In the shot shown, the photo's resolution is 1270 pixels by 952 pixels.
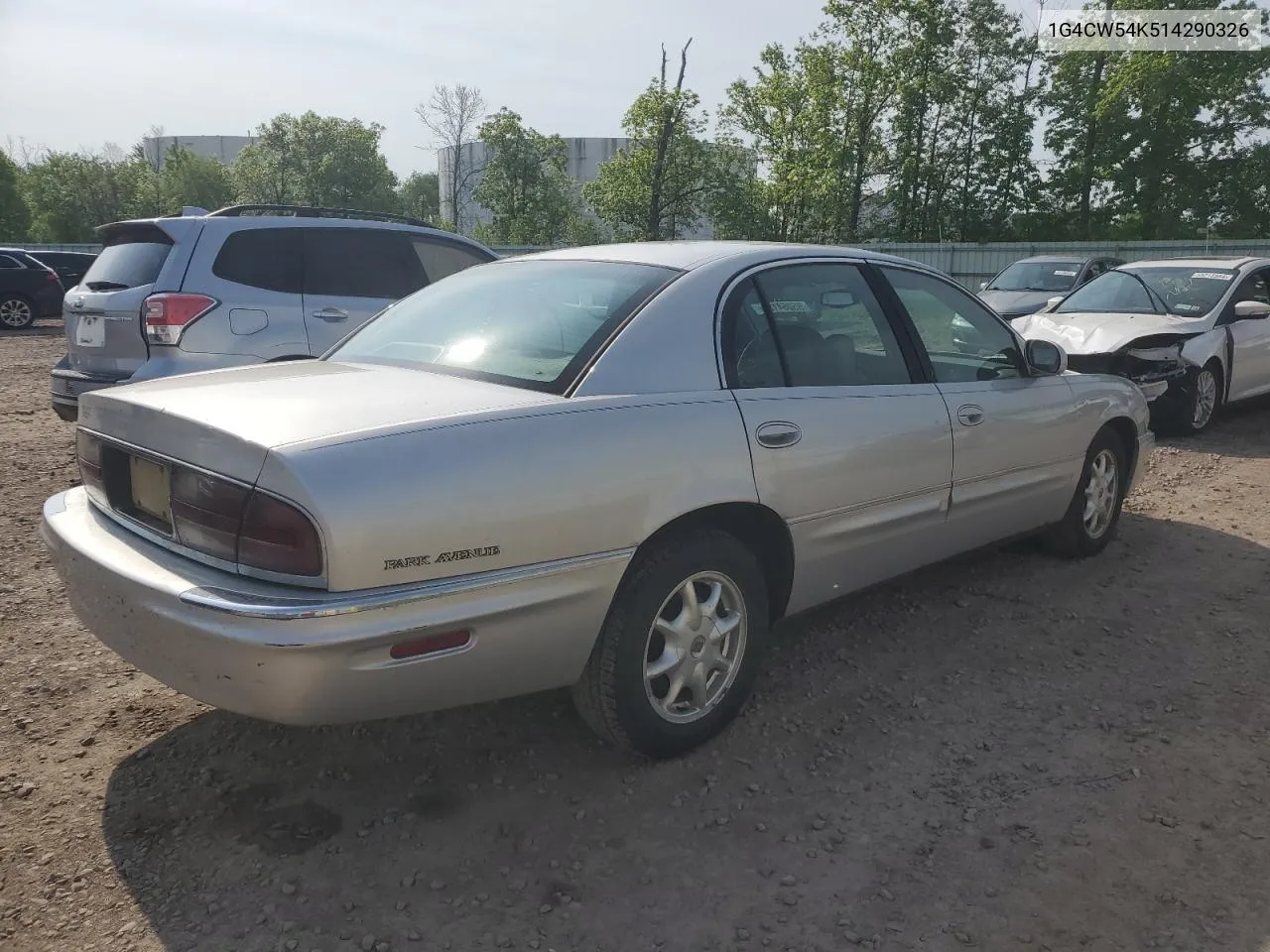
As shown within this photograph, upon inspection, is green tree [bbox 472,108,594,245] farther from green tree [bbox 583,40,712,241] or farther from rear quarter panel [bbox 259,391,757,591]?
rear quarter panel [bbox 259,391,757,591]

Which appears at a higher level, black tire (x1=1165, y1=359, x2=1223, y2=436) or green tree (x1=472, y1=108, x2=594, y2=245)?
green tree (x1=472, y1=108, x2=594, y2=245)

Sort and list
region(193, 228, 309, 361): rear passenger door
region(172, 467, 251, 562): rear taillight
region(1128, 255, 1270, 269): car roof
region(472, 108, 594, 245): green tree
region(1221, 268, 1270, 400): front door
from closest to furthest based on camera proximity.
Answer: region(172, 467, 251, 562): rear taillight
region(193, 228, 309, 361): rear passenger door
region(1221, 268, 1270, 400): front door
region(1128, 255, 1270, 269): car roof
region(472, 108, 594, 245): green tree

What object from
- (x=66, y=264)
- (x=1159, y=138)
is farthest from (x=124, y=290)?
(x=1159, y=138)

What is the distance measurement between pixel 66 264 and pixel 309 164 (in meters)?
54.0

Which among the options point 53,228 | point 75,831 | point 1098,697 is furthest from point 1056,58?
point 53,228

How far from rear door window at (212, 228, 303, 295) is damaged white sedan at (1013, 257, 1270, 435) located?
6.23 meters

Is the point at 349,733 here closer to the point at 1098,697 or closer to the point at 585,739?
the point at 585,739

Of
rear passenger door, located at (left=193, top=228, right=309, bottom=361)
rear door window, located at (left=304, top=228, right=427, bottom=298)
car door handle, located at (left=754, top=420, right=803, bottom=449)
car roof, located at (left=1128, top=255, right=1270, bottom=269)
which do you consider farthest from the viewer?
car roof, located at (left=1128, top=255, right=1270, bottom=269)

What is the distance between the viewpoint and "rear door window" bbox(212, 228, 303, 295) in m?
6.13

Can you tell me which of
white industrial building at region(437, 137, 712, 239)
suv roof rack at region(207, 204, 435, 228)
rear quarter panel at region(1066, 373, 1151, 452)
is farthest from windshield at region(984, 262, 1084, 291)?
white industrial building at region(437, 137, 712, 239)

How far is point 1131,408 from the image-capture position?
5.08m

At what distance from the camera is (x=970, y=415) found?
3951 mm

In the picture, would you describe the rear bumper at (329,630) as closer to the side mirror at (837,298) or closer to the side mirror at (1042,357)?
the side mirror at (837,298)

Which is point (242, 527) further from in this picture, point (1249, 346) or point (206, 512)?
point (1249, 346)
